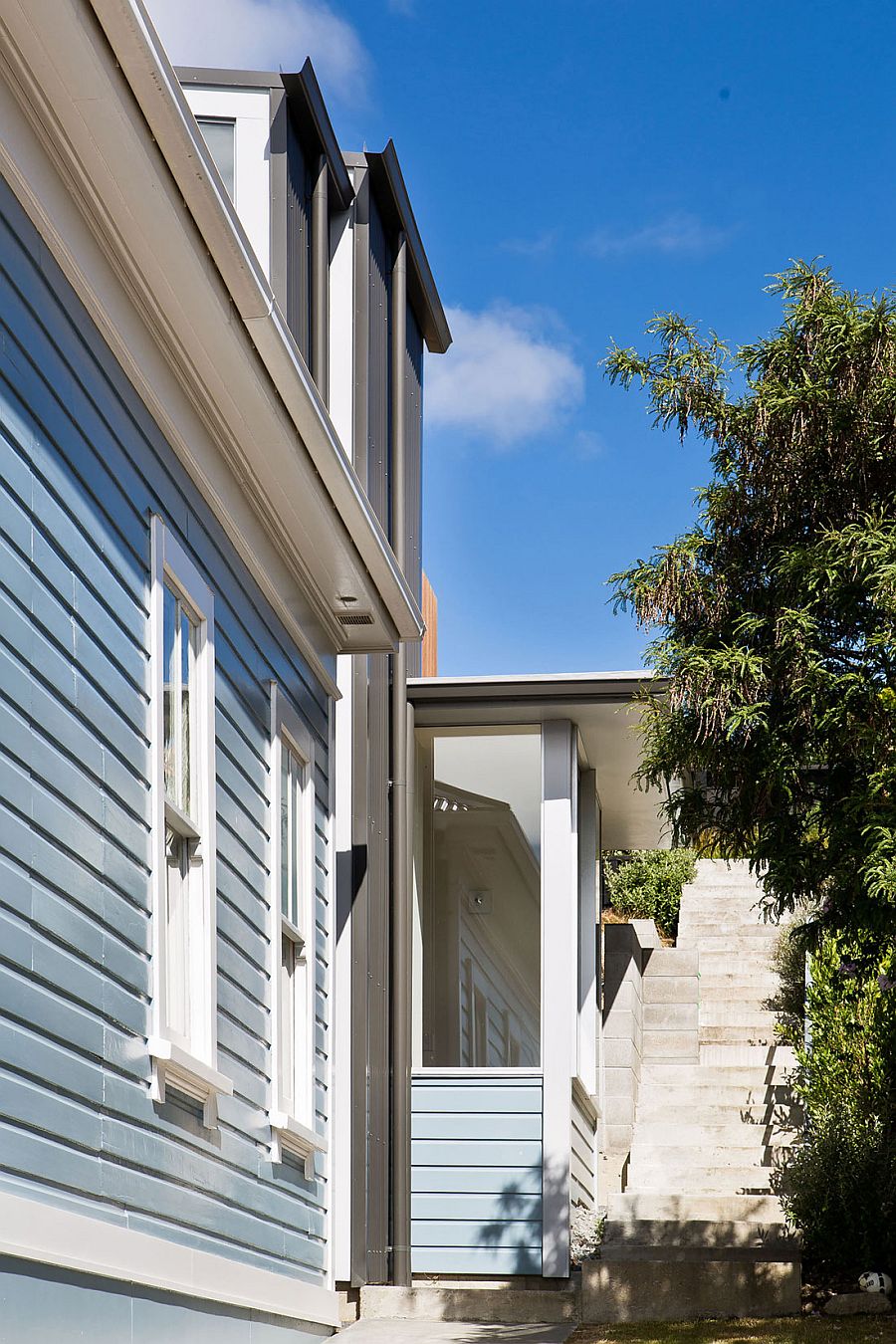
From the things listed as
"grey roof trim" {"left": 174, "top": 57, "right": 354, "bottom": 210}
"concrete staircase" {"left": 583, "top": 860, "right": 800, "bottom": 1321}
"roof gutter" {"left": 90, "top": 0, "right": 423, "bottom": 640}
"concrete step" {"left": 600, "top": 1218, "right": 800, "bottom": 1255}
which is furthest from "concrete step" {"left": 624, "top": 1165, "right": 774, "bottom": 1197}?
"grey roof trim" {"left": 174, "top": 57, "right": 354, "bottom": 210}

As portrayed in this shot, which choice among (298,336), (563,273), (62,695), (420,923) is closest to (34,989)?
(62,695)

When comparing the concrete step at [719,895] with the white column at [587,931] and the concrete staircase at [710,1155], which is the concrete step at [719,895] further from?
the white column at [587,931]

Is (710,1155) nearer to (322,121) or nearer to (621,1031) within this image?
(621,1031)

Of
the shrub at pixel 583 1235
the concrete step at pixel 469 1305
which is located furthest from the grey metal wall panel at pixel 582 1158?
the concrete step at pixel 469 1305

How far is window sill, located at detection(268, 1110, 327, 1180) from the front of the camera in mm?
7168

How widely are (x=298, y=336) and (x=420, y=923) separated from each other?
4204mm

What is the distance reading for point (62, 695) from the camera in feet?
15.6

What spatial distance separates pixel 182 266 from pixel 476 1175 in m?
6.67

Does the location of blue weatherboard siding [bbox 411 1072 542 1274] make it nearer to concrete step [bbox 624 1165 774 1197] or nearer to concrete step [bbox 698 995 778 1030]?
concrete step [bbox 624 1165 774 1197]

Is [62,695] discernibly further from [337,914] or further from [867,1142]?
[867,1142]

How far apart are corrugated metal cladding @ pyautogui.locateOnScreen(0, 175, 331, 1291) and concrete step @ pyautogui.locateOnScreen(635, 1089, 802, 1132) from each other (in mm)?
6549

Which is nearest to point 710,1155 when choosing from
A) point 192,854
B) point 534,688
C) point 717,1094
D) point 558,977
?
point 717,1094

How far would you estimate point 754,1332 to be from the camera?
8430 millimetres

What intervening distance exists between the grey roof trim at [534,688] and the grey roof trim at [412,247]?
3.30 meters
